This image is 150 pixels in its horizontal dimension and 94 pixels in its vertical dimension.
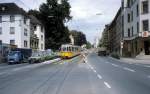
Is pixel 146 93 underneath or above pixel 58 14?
underneath

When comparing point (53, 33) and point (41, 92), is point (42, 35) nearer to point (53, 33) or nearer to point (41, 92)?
point (53, 33)

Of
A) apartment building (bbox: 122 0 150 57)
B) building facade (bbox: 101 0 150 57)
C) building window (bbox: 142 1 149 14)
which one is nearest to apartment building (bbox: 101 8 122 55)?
building facade (bbox: 101 0 150 57)

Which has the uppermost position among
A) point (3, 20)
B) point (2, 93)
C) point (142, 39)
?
point (3, 20)

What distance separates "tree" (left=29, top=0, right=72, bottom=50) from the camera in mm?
96625

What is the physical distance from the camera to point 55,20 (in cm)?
9638

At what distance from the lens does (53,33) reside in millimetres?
98500

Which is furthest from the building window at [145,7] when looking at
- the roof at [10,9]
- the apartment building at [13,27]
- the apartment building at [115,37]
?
the roof at [10,9]

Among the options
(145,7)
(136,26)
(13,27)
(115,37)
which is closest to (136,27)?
(136,26)

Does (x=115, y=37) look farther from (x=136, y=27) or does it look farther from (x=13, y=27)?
(x=13, y=27)

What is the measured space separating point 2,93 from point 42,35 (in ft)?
283

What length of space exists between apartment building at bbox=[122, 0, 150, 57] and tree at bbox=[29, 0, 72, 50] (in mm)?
19080

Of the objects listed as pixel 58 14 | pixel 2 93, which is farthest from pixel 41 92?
pixel 58 14

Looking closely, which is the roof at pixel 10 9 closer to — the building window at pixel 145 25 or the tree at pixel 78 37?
the building window at pixel 145 25

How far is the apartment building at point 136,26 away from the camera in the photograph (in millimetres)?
65625
